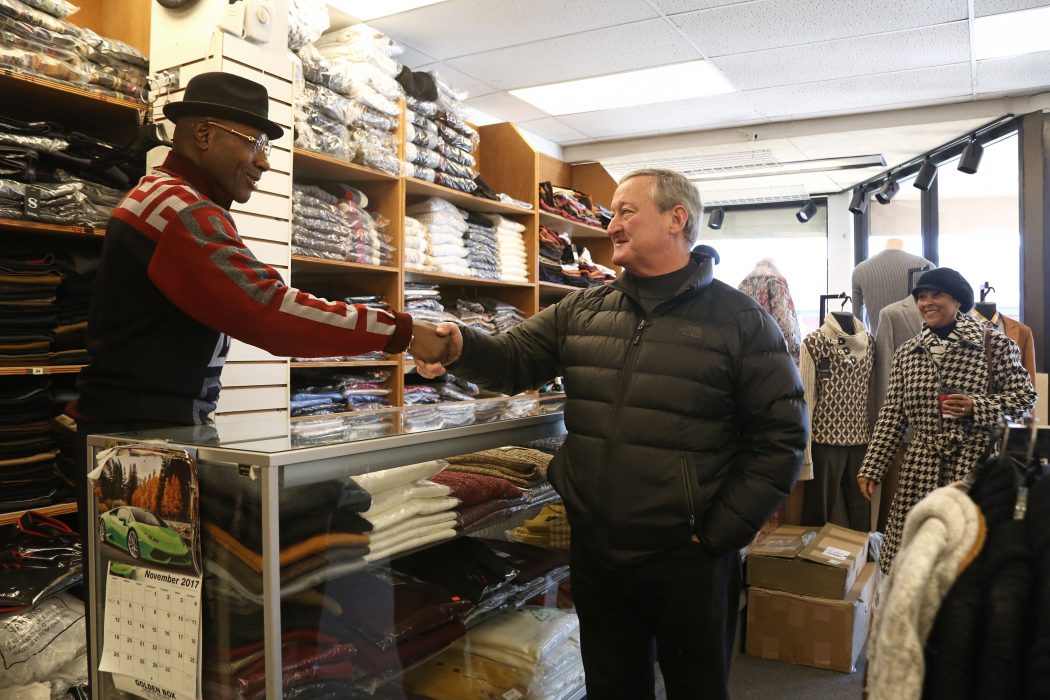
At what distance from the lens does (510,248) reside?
521 cm

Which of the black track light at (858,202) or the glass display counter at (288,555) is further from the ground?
the black track light at (858,202)

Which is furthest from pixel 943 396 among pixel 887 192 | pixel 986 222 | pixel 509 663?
pixel 887 192

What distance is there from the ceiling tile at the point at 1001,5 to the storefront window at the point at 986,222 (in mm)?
2377

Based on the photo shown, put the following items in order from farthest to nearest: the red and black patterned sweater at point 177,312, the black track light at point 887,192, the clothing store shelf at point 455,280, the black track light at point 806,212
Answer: the black track light at point 806,212, the black track light at point 887,192, the clothing store shelf at point 455,280, the red and black patterned sweater at point 177,312

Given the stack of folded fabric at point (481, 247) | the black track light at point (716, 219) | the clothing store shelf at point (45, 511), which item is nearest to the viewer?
the clothing store shelf at point (45, 511)

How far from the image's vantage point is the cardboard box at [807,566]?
3.32 meters

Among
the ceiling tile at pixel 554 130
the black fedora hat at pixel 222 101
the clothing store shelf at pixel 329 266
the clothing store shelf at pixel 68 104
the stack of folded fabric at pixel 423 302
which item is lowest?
the stack of folded fabric at pixel 423 302

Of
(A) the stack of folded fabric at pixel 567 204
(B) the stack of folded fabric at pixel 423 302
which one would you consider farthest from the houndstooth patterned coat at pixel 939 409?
(A) the stack of folded fabric at pixel 567 204

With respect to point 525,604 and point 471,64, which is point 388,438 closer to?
point 525,604

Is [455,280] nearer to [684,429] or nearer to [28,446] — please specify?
[28,446]

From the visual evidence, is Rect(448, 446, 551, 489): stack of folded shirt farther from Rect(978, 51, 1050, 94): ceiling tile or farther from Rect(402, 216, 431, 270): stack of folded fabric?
Rect(978, 51, 1050, 94): ceiling tile

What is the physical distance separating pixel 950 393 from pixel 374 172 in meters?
2.87

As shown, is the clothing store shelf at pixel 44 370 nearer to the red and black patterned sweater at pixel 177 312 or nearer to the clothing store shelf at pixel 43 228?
the clothing store shelf at pixel 43 228

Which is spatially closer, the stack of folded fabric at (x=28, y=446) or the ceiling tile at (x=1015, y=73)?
the stack of folded fabric at (x=28, y=446)
